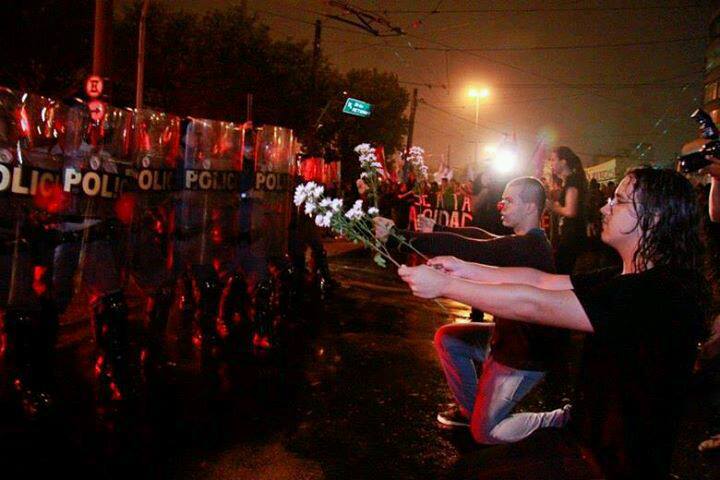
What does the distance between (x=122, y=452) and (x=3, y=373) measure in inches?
64.7

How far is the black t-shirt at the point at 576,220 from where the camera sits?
702 cm

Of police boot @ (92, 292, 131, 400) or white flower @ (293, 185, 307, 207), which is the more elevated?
white flower @ (293, 185, 307, 207)

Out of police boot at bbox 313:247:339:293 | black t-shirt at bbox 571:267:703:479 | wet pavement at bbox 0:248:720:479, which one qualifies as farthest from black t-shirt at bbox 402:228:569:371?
police boot at bbox 313:247:339:293

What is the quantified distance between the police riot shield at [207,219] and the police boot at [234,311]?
0.20ft

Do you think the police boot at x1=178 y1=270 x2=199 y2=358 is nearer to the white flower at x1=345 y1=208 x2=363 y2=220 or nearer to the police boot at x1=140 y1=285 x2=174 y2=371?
the police boot at x1=140 y1=285 x2=174 y2=371

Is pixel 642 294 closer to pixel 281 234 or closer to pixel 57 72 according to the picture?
pixel 281 234

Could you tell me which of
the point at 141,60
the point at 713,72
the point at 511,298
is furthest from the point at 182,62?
the point at 713,72

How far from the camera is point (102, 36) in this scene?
25.4 feet

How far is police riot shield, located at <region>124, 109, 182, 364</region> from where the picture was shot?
6.37 m

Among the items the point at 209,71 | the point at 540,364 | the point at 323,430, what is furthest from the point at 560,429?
the point at 209,71

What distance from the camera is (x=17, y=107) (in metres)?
4.91

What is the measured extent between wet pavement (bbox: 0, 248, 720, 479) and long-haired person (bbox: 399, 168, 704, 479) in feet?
4.84

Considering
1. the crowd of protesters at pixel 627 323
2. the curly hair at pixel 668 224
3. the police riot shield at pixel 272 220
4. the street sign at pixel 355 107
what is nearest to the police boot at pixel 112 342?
the police riot shield at pixel 272 220

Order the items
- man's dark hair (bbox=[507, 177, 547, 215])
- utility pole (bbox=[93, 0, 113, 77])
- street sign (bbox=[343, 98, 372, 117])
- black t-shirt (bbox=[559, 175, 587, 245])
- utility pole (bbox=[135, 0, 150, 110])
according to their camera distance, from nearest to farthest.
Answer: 1. man's dark hair (bbox=[507, 177, 547, 215])
2. black t-shirt (bbox=[559, 175, 587, 245])
3. utility pole (bbox=[93, 0, 113, 77])
4. utility pole (bbox=[135, 0, 150, 110])
5. street sign (bbox=[343, 98, 372, 117])
